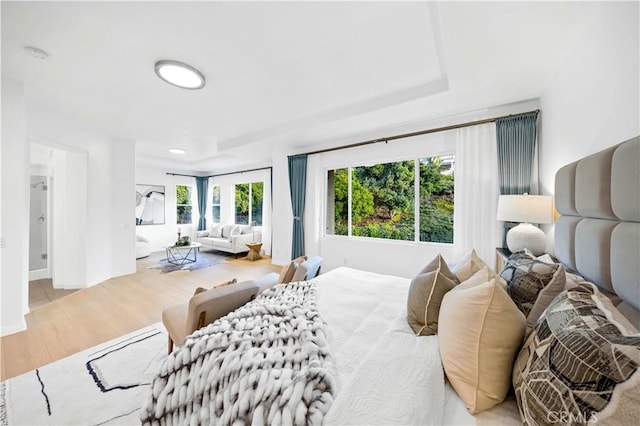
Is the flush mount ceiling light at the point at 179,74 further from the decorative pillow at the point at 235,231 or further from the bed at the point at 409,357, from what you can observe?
the decorative pillow at the point at 235,231

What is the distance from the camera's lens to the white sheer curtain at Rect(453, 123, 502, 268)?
3.00 metres

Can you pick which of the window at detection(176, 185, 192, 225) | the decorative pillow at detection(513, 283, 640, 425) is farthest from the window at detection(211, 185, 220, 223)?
the decorative pillow at detection(513, 283, 640, 425)

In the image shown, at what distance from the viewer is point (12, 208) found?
2424 millimetres

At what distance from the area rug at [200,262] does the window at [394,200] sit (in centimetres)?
305

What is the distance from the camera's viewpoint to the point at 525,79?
7.61 ft

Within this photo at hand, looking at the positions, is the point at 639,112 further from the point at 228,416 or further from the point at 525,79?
the point at 228,416

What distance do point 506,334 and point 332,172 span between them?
165 inches

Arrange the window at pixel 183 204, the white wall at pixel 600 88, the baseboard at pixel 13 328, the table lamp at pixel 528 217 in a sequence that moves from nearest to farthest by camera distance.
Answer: the white wall at pixel 600 88 → the table lamp at pixel 528 217 → the baseboard at pixel 13 328 → the window at pixel 183 204

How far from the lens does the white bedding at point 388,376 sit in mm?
813

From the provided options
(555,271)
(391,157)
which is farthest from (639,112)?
(391,157)

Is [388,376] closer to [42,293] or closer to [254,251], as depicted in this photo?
[42,293]

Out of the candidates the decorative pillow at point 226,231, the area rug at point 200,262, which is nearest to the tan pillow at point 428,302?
the area rug at point 200,262

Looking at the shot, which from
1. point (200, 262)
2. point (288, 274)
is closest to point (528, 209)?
point (288, 274)

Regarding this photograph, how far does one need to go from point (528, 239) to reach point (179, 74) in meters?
3.72
